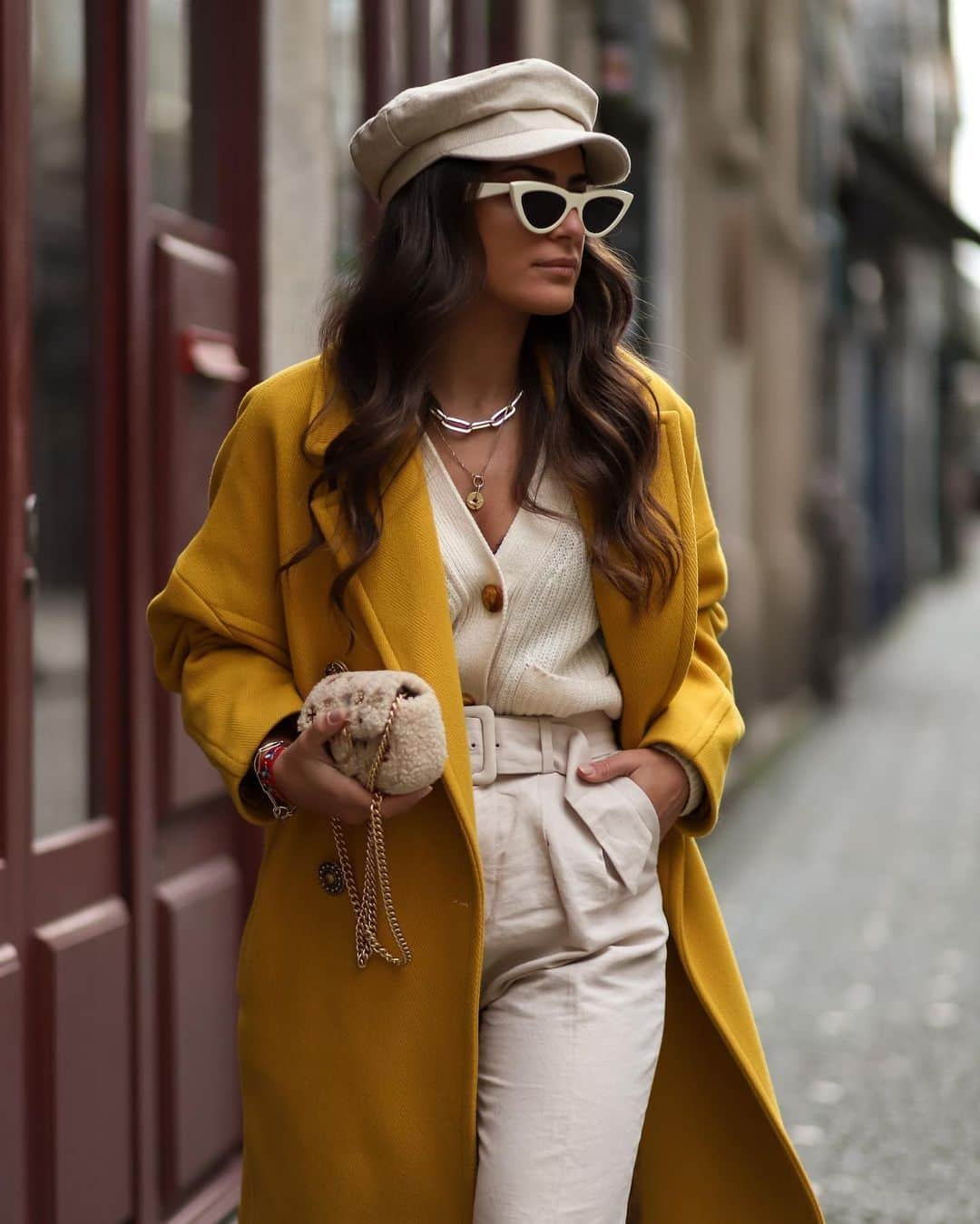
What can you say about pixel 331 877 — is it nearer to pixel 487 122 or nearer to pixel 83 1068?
pixel 487 122

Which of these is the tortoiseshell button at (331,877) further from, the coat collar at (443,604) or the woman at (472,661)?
the coat collar at (443,604)

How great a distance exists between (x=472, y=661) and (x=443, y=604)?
0.12m

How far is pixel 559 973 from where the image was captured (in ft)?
8.80

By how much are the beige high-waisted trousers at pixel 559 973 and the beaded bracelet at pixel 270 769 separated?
0.25m

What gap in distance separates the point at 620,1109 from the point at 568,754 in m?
0.46

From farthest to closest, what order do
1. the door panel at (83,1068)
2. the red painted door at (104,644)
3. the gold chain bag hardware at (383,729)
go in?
the door panel at (83,1068) < the red painted door at (104,644) < the gold chain bag hardware at (383,729)

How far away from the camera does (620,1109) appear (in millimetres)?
2643

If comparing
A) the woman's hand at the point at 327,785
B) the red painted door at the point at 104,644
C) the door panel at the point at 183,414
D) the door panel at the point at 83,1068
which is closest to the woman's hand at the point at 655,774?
the woman's hand at the point at 327,785

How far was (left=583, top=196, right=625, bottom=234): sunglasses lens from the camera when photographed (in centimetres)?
274

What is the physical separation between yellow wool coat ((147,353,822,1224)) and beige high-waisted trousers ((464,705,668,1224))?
0.13ft

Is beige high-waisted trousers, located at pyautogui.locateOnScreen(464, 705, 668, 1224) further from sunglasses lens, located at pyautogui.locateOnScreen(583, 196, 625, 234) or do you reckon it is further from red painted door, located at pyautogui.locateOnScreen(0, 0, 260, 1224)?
red painted door, located at pyautogui.locateOnScreen(0, 0, 260, 1224)

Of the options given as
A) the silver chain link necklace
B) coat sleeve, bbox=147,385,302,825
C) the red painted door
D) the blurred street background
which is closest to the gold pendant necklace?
the silver chain link necklace

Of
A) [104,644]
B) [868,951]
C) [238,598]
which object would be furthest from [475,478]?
[868,951]

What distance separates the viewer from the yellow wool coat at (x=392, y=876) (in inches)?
103
